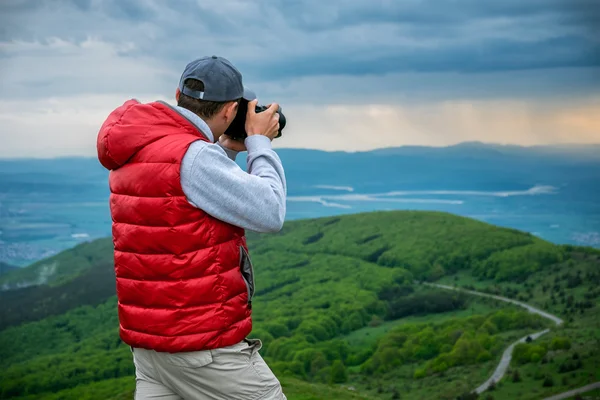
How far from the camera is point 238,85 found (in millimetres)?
2781

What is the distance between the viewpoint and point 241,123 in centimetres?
307

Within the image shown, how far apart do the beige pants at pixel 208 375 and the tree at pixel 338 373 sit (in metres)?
22.1

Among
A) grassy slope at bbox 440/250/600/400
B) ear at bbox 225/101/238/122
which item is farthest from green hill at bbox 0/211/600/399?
ear at bbox 225/101/238/122

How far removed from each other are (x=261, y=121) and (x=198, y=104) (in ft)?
0.99

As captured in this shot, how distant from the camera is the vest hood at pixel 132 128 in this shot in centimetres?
267

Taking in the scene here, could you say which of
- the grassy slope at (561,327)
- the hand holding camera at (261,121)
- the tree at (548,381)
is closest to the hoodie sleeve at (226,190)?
the hand holding camera at (261,121)

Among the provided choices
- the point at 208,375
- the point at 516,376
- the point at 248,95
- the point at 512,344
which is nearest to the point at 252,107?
the point at 248,95

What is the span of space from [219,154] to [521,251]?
43159mm

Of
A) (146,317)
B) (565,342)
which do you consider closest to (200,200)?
(146,317)

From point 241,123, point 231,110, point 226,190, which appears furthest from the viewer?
point 241,123

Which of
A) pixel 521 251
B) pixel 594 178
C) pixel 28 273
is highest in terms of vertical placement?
pixel 594 178

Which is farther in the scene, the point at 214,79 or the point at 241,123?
the point at 241,123

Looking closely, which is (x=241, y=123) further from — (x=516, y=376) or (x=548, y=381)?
(x=516, y=376)

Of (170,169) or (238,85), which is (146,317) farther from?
(238,85)
